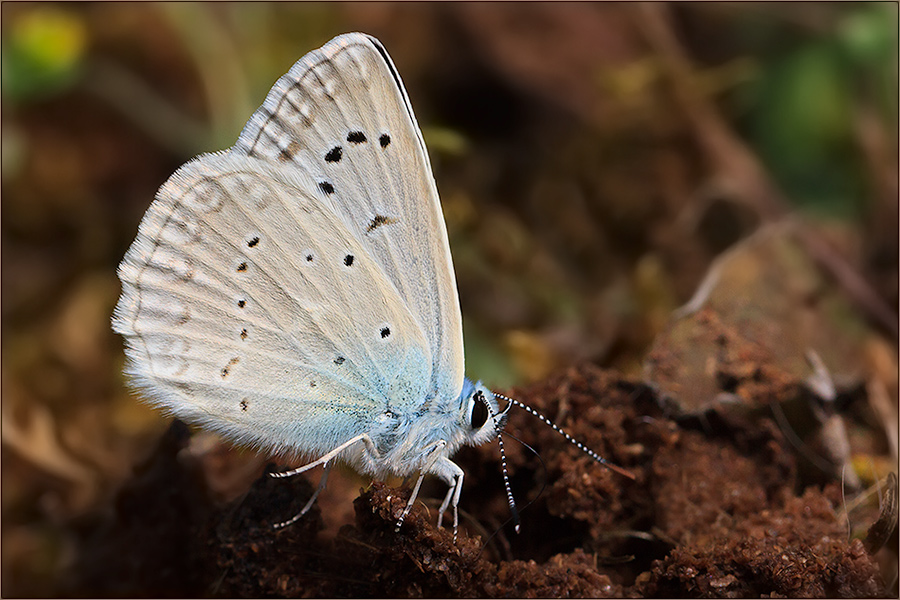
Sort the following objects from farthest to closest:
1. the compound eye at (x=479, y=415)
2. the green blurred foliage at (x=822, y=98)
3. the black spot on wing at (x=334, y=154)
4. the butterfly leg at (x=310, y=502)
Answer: the green blurred foliage at (x=822, y=98) < the black spot on wing at (x=334, y=154) < the compound eye at (x=479, y=415) < the butterfly leg at (x=310, y=502)

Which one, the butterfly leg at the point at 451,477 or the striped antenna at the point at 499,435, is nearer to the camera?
the butterfly leg at the point at 451,477

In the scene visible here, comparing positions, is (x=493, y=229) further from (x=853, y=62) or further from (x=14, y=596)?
(x=14, y=596)

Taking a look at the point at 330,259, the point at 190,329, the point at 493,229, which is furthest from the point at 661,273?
the point at 190,329

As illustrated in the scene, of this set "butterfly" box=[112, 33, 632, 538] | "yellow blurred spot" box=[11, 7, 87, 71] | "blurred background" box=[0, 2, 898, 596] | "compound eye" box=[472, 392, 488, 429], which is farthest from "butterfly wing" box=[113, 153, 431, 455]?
→ "yellow blurred spot" box=[11, 7, 87, 71]

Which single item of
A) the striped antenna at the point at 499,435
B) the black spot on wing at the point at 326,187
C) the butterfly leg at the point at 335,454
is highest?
the black spot on wing at the point at 326,187

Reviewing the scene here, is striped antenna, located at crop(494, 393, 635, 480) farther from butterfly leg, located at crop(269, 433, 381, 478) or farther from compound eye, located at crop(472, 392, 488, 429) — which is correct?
butterfly leg, located at crop(269, 433, 381, 478)

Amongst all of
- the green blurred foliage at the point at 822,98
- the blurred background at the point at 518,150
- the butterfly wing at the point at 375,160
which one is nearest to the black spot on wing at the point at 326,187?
the butterfly wing at the point at 375,160

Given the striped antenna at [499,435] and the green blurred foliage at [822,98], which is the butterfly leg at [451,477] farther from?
the green blurred foliage at [822,98]
